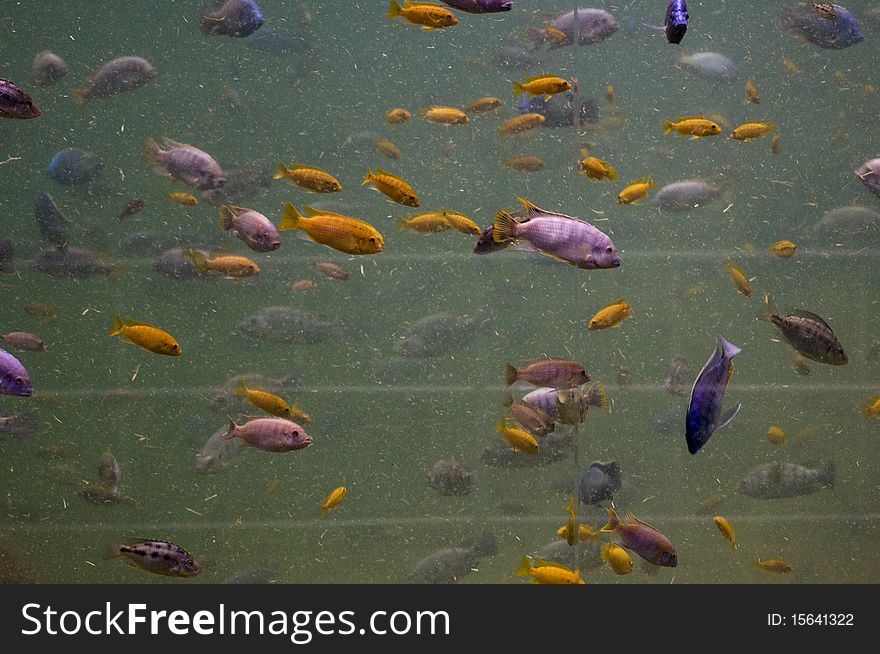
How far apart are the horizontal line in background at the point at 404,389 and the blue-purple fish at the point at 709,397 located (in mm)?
3000

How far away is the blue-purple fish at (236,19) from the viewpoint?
157 inches

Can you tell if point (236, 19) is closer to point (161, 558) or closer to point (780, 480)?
point (161, 558)

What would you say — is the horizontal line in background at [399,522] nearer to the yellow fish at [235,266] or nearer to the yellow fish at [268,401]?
the yellow fish at [268,401]

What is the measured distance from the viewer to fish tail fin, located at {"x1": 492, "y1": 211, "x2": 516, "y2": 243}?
281 cm

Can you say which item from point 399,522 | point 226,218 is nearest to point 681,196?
point 226,218

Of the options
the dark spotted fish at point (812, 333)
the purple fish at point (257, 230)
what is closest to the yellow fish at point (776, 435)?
the dark spotted fish at point (812, 333)

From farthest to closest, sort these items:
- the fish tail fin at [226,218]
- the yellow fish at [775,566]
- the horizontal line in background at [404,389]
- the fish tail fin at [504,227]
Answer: the horizontal line in background at [404,389] < the yellow fish at [775,566] < the fish tail fin at [226,218] < the fish tail fin at [504,227]

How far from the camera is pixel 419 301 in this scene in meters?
5.20

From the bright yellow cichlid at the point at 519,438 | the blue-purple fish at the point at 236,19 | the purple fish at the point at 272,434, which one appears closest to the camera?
the purple fish at the point at 272,434

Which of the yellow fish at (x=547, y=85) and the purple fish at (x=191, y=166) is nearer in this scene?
Answer: the yellow fish at (x=547, y=85)

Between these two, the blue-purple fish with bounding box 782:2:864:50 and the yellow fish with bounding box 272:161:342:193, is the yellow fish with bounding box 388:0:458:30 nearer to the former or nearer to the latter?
the yellow fish with bounding box 272:161:342:193

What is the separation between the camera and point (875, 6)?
4867 mm

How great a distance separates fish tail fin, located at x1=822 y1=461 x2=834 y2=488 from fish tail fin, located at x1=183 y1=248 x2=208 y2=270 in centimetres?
419

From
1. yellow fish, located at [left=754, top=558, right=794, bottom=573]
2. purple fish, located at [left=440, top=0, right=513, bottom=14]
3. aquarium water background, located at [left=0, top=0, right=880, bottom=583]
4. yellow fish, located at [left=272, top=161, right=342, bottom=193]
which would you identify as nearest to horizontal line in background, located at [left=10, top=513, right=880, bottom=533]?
aquarium water background, located at [left=0, top=0, right=880, bottom=583]
